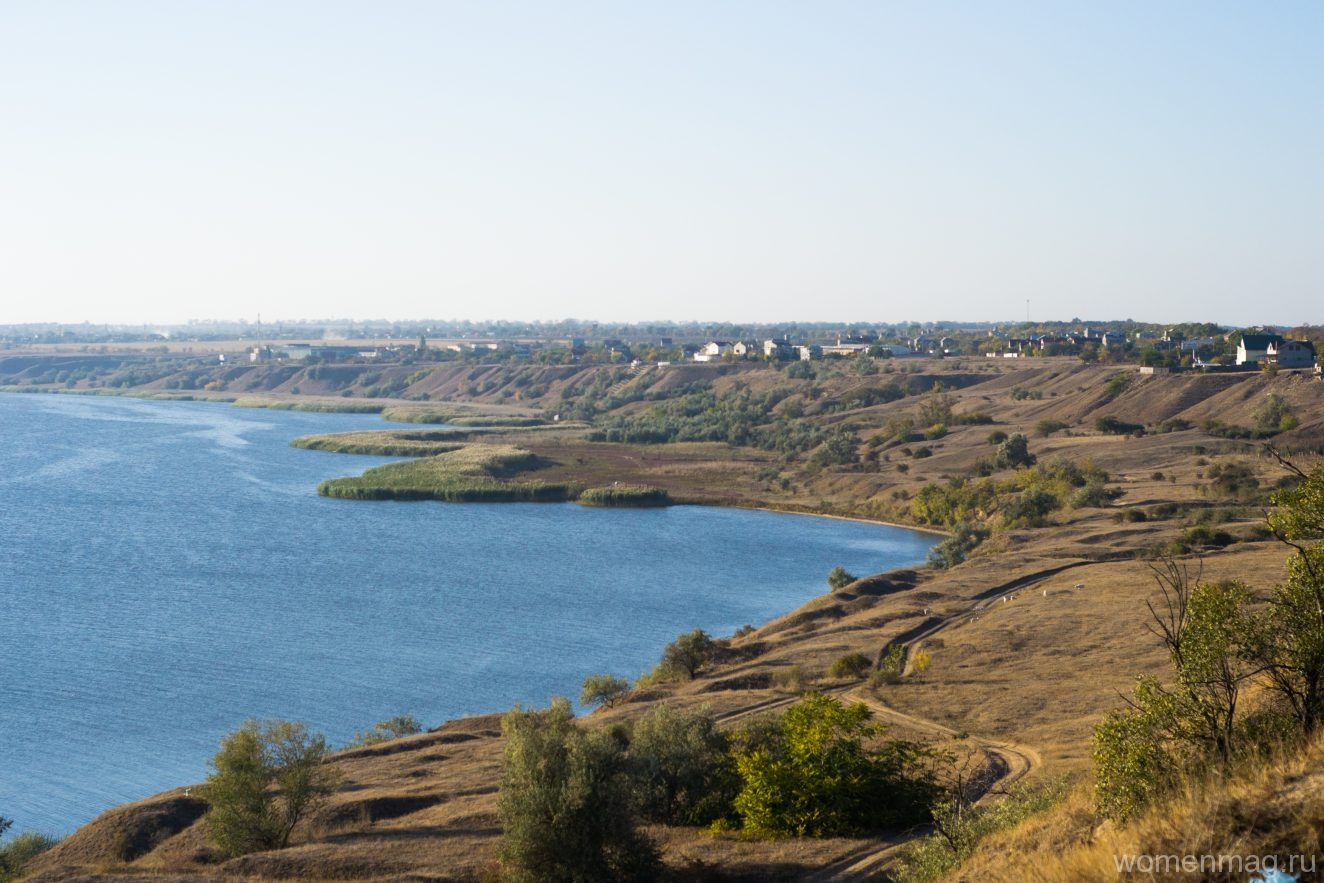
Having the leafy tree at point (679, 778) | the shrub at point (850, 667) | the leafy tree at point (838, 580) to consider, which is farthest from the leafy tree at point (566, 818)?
the leafy tree at point (838, 580)

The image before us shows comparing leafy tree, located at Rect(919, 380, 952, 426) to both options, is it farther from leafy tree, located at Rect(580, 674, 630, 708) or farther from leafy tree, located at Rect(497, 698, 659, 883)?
leafy tree, located at Rect(497, 698, 659, 883)

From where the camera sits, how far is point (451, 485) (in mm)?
79438

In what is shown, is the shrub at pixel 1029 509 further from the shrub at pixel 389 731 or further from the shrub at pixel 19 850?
the shrub at pixel 19 850

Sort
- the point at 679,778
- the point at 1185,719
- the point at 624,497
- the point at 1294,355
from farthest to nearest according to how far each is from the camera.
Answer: the point at 1294,355 → the point at 624,497 → the point at 679,778 → the point at 1185,719

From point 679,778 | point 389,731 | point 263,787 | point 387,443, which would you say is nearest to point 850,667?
point 679,778

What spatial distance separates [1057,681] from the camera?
30.5m

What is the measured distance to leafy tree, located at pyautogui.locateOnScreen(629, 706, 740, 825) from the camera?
22266 millimetres

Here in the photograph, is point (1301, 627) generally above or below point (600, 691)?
above

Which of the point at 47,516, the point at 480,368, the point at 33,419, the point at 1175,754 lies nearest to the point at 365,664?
the point at 1175,754

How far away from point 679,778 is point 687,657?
11.6m

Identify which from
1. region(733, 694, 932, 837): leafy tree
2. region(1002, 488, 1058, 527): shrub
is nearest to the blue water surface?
region(1002, 488, 1058, 527): shrub

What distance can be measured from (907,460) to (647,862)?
69236 mm

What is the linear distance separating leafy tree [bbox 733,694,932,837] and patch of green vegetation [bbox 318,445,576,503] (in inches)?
2249

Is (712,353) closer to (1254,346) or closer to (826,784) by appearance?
(1254,346)
